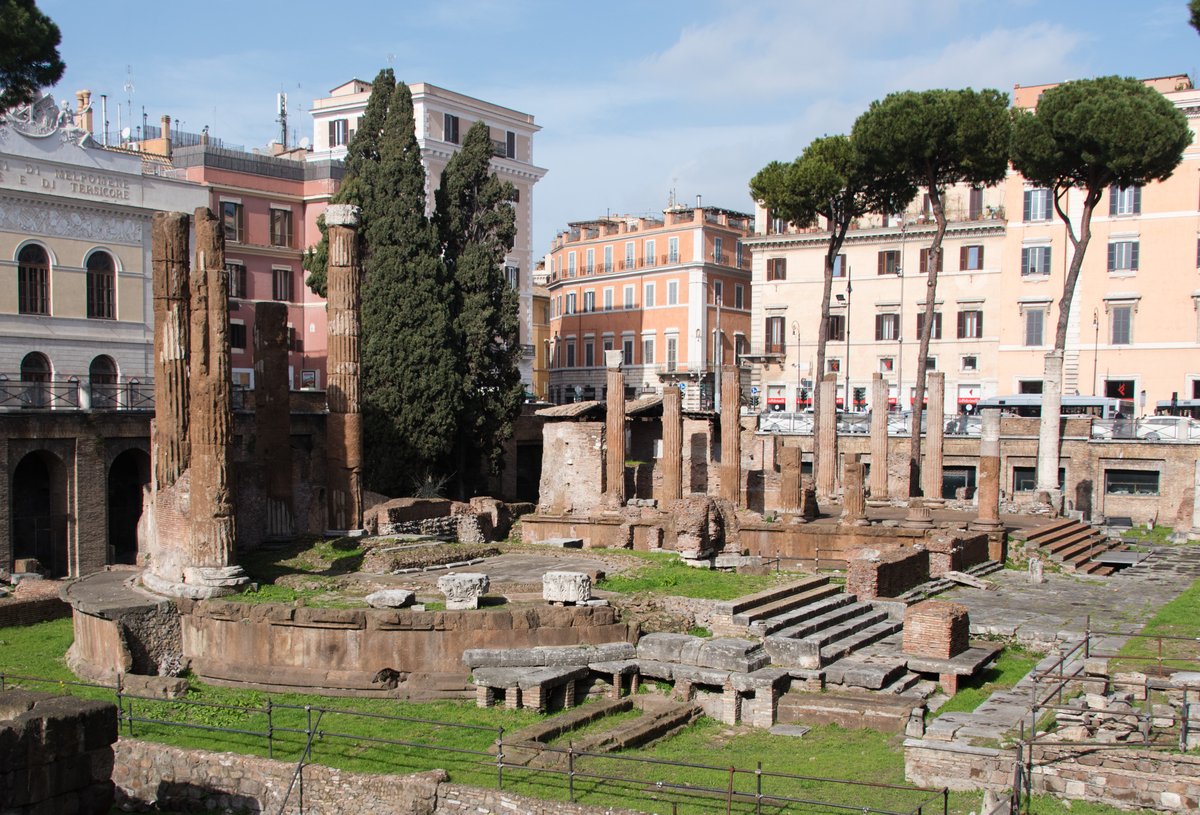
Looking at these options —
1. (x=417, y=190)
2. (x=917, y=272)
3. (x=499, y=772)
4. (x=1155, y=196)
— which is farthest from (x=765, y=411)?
(x=499, y=772)

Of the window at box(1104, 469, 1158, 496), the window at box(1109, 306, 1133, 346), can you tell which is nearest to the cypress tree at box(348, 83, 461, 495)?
the window at box(1104, 469, 1158, 496)

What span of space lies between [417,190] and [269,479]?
1352 cm

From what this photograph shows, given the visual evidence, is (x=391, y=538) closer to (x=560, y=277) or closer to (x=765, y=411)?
(x=765, y=411)

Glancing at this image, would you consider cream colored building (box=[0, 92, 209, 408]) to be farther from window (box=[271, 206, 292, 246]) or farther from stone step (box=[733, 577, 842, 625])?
stone step (box=[733, 577, 842, 625])

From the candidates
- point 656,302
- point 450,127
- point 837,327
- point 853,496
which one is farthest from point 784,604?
point 656,302

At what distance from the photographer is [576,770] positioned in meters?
13.1

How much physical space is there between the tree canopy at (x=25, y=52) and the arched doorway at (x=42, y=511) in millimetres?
8268

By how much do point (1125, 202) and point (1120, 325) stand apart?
190 inches

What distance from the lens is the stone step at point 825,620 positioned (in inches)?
722

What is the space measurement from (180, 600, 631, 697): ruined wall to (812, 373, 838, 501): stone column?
2097 cm

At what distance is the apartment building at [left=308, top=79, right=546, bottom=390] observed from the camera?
46.7 m

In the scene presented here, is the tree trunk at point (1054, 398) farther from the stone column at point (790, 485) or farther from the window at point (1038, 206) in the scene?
the window at point (1038, 206)

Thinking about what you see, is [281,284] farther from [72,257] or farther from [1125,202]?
[1125,202]

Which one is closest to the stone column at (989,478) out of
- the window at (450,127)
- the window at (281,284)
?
the window at (281,284)
